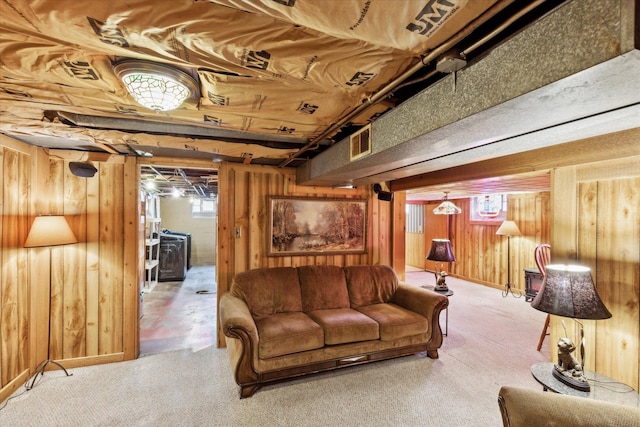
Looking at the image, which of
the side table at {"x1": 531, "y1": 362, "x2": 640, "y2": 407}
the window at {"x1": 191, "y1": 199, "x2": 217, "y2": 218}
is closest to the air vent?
the side table at {"x1": 531, "y1": 362, "x2": 640, "y2": 407}

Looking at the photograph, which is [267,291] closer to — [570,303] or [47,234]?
[47,234]

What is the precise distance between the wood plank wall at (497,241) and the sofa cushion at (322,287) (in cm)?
463

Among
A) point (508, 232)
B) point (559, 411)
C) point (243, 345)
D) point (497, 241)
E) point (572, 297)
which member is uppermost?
point (508, 232)

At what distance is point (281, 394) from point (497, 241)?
5994mm

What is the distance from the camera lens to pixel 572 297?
179 centimetres

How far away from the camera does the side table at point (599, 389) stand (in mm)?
1653

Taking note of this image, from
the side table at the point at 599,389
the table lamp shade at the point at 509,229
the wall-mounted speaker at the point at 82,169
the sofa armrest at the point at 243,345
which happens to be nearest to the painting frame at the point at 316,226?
the sofa armrest at the point at 243,345

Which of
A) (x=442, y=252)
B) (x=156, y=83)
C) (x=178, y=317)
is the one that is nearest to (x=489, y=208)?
(x=442, y=252)

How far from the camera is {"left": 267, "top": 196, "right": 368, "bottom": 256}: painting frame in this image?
3.68 metres

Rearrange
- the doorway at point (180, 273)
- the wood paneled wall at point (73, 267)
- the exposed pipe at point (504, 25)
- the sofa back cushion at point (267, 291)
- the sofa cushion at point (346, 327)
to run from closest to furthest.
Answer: the exposed pipe at point (504, 25), the wood paneled wall at point (73, 267), the sofa cushion at point (346, 327), the sofa back cushion at point (267, 291), the doorway at point (180, 273)

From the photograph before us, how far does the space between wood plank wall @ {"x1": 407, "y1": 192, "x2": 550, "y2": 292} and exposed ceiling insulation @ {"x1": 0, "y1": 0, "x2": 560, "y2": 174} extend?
222 inches

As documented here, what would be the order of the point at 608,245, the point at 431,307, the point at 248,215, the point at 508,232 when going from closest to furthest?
the point at 608,245
the point at 431,307
the point at 248,215
the point at 508,232

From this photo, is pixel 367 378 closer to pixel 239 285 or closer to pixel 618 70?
pixel 239 285

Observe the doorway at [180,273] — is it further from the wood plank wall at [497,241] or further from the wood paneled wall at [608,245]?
the wood plank wall at [497,241]
